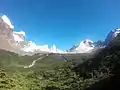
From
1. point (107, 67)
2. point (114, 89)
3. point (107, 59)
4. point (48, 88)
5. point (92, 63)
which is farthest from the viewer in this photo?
point (92, 63)

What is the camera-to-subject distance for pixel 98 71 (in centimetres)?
15362

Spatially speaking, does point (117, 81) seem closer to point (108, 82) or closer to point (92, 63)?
point (108, 82)

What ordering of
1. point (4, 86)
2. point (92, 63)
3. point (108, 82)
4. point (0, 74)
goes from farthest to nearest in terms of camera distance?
point (92, 63) < point (0, 74) < point (4, 86) < point (108, 82)

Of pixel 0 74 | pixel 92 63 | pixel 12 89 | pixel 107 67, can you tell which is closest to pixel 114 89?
pixel 12 89

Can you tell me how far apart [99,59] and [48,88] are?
54.5 meters

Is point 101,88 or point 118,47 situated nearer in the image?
point 101,88

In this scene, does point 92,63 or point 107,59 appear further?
point 92,63

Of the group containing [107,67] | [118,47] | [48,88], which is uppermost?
[118,47]

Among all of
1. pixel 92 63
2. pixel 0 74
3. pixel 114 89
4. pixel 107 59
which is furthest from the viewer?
pixel 92 63

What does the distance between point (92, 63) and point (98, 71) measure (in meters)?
24.7

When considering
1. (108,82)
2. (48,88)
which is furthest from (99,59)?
(108,82)

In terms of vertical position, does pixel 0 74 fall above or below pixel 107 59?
below

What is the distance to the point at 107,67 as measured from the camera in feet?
500

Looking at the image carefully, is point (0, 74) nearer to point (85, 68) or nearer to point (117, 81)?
point (117, 81)
